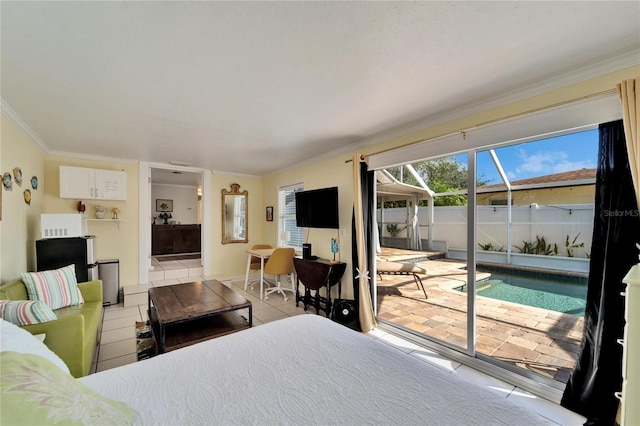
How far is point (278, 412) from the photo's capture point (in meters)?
0.93

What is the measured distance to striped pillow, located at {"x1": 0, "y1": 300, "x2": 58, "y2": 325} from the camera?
1.64 meters

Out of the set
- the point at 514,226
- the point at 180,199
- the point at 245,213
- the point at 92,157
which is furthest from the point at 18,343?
the point at 180,199

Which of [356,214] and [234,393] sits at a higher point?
[356,214]

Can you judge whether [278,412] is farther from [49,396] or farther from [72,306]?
[72,306]

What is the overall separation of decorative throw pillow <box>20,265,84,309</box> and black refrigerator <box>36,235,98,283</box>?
792 mm

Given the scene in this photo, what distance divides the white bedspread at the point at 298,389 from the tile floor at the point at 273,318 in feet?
A: 4.24

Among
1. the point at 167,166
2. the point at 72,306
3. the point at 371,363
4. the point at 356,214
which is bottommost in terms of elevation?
the point at 72,306

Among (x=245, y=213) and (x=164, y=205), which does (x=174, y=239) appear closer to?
(x=164, y=205)

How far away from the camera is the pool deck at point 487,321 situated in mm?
2168

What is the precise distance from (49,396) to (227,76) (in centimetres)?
182

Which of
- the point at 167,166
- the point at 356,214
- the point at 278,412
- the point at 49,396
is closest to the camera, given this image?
the point at 49,396

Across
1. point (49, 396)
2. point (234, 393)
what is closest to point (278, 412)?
point (234, 393)

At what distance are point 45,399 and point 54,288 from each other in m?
2.46

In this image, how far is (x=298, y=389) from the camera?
3.45 ft
